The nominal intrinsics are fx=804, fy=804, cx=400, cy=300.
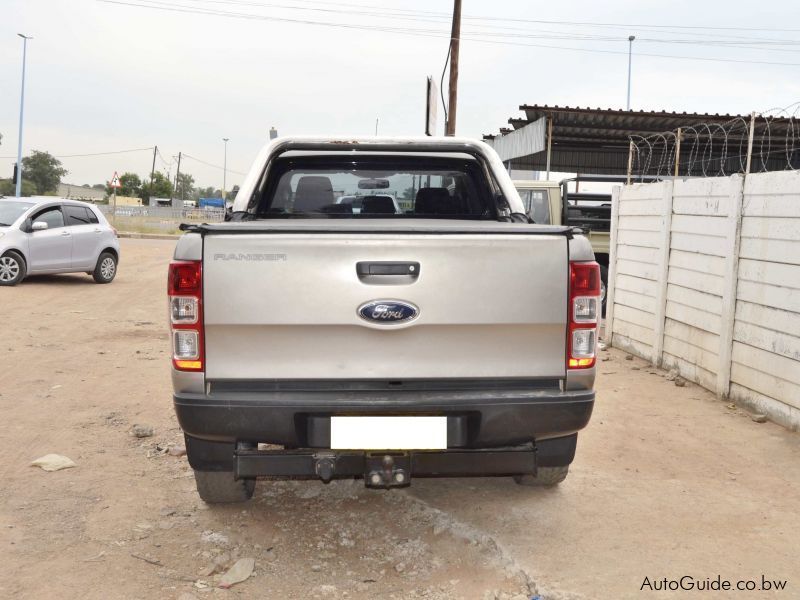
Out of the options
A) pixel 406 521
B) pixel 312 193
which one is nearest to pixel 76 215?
pixel 312 193

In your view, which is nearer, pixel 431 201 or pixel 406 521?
pixel 406 521

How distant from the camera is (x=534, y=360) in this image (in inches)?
129

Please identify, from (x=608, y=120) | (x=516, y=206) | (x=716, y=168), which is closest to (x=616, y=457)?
(x=516, y=206)

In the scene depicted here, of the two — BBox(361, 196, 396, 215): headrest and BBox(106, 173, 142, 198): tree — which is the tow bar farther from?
BBox(106, 173, 142, 198): tree

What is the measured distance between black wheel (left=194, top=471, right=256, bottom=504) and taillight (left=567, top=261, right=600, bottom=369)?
179 cm

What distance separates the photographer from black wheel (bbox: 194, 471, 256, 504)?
4027 mm

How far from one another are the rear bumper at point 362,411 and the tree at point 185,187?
115 meters

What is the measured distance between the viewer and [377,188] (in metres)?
5.28

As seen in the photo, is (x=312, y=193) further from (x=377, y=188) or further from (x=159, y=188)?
(x=159, y=188)

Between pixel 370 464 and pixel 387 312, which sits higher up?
pixel 387 312

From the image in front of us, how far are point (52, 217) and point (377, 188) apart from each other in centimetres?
1097

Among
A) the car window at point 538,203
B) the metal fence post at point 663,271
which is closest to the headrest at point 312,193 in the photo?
the metal fence post at point 663,271

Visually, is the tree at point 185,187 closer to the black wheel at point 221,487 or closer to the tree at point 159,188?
the tree at point 159,188

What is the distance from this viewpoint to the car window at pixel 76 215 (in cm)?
1466
